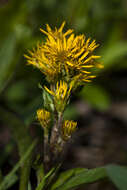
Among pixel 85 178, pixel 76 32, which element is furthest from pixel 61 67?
pixel 76 32

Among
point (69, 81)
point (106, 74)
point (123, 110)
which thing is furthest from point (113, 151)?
point (69, 81)

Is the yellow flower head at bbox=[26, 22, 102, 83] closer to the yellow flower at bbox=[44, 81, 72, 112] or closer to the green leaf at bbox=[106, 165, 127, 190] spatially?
the yellow flower at bbox=[44, 81, 72, 112]

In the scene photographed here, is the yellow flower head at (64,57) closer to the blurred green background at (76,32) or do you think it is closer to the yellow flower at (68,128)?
the yellow flower at (68,128)

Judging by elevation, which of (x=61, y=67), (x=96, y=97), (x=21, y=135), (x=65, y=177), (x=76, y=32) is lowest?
(x=65, y=177)

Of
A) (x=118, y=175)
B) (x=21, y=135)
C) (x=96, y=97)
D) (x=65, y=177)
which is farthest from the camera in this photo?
(x=96, y=97)

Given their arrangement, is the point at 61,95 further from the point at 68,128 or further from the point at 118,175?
the point at 118,175

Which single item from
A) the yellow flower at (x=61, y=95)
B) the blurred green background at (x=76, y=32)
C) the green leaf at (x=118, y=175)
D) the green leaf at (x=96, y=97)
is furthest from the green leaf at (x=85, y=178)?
the green leaf at (x=96, y=97)

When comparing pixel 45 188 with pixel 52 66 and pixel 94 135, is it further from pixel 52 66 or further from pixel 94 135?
pixel 94 135
